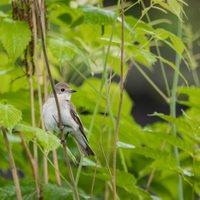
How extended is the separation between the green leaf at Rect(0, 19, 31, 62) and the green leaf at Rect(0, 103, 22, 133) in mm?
323

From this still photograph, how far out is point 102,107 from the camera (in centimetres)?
211

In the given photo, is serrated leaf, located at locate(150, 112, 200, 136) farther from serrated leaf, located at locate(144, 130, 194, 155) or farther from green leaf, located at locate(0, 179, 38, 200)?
green leaf, located at locate(0, 179, 38, 200)

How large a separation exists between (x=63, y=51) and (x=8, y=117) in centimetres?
44

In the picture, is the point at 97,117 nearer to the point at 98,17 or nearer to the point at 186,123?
the point at 98,17

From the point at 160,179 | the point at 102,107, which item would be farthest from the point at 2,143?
the point at 160,179

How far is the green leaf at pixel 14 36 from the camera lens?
4.92ft

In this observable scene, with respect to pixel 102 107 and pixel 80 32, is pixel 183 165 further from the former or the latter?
pixel 80 32

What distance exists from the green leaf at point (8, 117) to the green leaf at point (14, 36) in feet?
1.06

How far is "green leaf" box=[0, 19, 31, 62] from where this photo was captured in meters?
1.50

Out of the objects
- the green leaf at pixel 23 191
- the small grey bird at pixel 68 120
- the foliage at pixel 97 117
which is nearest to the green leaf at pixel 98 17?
the foliage at pixel 97 117

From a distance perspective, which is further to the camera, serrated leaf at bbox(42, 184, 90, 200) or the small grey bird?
the small grey bird

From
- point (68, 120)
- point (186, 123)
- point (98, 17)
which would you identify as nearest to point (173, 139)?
point (186, 123)

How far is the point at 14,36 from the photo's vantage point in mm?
1537

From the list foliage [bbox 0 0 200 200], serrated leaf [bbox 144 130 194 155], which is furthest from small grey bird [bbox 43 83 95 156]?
serrated leaf [bbox 144 130 194 155]
